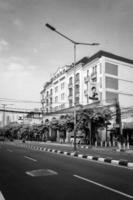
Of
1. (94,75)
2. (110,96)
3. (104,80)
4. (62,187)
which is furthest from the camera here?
(94,75)

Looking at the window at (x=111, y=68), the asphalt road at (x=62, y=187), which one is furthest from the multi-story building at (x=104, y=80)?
the asphalt road at (x=62, y=187)

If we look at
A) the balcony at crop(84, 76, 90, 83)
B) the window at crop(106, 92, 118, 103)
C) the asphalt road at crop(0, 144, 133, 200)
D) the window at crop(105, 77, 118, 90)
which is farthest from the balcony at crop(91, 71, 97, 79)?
the asphalt road at crop(0, 144, 133, 200)

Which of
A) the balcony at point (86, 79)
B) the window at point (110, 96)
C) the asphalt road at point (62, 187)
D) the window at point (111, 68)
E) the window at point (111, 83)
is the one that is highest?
the window at point (111, 68)

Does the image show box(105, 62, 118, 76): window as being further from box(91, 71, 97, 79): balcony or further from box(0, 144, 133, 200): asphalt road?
box(0, 144, 133, 200): asphalt road

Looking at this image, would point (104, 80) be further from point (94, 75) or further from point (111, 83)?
point (94, 75)

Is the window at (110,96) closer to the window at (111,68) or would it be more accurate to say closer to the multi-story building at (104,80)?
the multi-story building at (104,80)

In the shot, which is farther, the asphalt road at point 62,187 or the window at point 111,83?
the window at point 111,83

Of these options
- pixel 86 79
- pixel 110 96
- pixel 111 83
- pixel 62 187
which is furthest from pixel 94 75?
pixel 62 187

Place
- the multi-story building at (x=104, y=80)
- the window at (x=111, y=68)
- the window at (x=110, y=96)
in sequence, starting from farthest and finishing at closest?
1. the window at (x=111, y=68)
2. the multi-story building at (x=104, y=80)
3. the window at (x=110, y=96)

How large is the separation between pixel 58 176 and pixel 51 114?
63.6 m

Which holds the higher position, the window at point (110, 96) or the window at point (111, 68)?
the window at point (111, 68)

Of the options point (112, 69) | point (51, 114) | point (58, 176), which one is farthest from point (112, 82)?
point (58, 176)

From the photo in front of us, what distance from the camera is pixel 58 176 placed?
9031 mm

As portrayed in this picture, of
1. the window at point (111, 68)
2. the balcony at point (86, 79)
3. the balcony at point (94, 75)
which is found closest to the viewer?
the window at point (111, 68)
